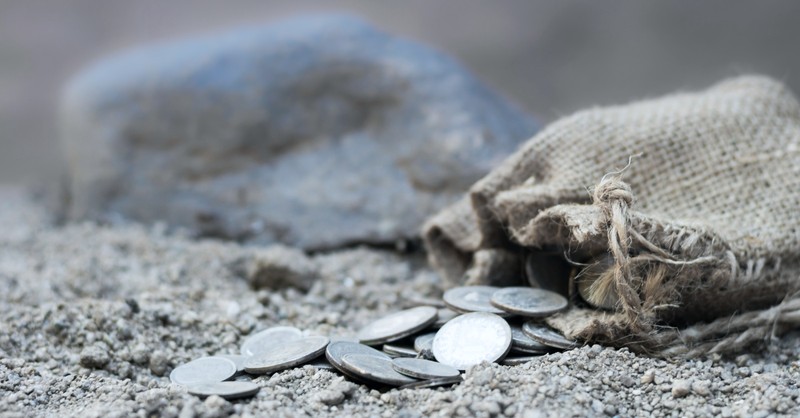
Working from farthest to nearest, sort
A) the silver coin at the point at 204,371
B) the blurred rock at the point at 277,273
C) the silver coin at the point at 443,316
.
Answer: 1. the blurred rock at the point at 277,273
2. the silver coin at the point at 443,316
3. the silver coin at the point at 204,371

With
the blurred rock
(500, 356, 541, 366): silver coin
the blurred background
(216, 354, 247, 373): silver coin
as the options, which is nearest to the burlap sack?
(500, 356, 541, 366): silver coin

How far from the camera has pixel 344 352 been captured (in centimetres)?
190

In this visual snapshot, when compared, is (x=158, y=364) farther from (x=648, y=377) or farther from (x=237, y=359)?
(x=648, y=377)

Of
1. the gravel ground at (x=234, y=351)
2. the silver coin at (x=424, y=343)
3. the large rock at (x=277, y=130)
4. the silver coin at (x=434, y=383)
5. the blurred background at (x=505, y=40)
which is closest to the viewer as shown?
the gravel ground at (x=234, y=351)

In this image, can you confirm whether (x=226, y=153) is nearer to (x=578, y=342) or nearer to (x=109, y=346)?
(x=109, y=346)

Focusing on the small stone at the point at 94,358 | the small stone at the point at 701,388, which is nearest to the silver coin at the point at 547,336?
the small stone at the point at 701,388

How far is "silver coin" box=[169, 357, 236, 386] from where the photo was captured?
6.01 feet

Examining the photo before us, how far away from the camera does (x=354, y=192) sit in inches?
135

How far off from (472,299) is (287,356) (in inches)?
22.4

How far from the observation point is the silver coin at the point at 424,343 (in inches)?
77.9

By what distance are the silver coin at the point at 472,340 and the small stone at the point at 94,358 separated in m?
0.88

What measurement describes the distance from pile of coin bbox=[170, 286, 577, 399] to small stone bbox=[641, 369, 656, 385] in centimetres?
20

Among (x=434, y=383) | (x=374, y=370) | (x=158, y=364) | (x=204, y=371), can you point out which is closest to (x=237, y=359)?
(x=204, y=371)

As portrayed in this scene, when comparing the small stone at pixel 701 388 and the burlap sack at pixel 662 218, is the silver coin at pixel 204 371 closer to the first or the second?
the burlap sack at pixel 662 218
